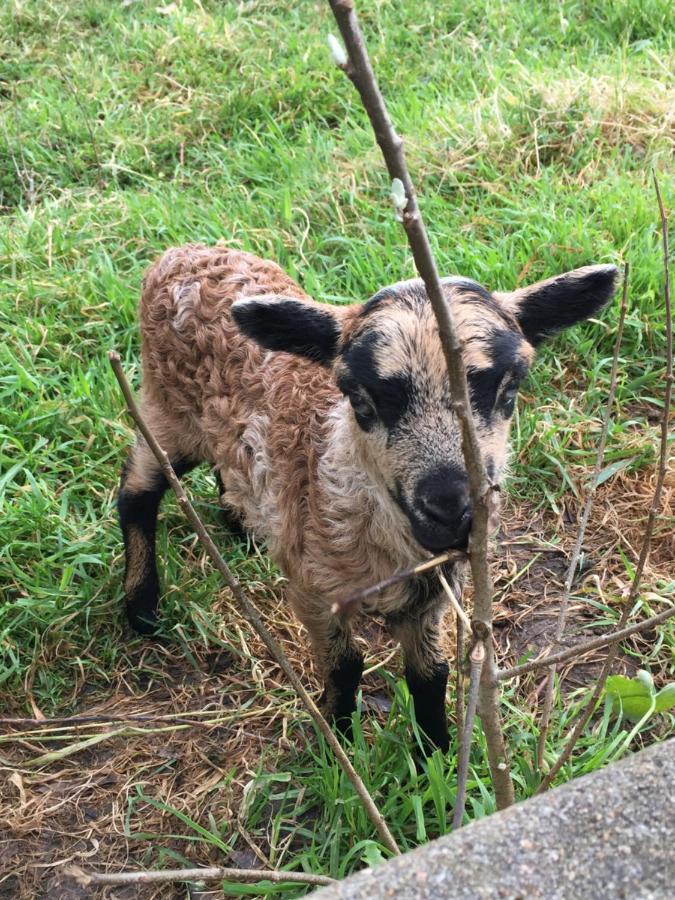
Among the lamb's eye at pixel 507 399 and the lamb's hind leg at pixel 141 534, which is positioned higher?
the lamb's eye at pixel 507 399

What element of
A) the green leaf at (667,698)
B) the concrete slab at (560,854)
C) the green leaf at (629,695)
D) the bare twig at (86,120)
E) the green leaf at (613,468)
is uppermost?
the bare twig at (86,120)

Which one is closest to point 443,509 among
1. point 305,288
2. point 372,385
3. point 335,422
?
point 372,385

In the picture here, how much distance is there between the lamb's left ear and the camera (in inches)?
123

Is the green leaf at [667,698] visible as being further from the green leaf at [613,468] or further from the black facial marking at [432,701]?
the green leaf at [613,468]

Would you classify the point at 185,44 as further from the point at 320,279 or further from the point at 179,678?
the point at 179,678

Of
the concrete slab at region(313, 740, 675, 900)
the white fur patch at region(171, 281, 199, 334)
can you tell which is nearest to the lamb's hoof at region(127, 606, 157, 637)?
the white fur patch at region(171, 281, 199, 334)

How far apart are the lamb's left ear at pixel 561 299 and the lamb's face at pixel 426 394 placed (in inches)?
7.0

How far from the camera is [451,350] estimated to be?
5.36ft

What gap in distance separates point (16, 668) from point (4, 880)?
0.90 metres

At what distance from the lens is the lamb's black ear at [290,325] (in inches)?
122

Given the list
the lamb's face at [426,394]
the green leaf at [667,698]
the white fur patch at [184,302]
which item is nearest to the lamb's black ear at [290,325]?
the lamb's face at [426,394]

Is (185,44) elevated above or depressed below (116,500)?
above

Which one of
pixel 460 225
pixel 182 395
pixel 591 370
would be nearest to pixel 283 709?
pixel 182 395

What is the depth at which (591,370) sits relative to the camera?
4805 mm
